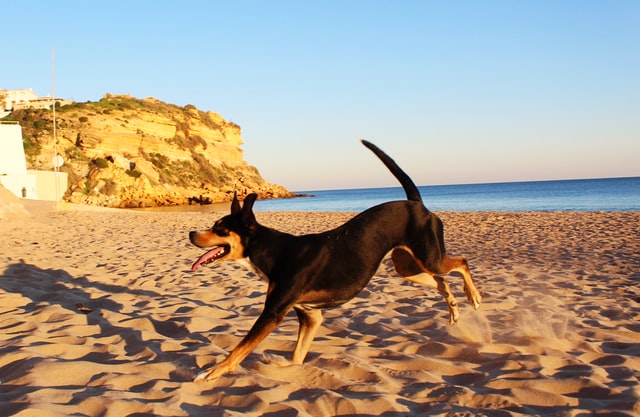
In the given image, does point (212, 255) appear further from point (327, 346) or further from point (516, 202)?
point (516, 202)

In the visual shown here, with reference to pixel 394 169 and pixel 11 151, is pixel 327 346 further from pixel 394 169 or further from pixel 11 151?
pixel 11 151

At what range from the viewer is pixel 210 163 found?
72438mm

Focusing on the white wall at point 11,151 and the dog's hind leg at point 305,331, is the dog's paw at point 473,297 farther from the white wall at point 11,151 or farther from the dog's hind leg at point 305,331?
the white wall at point 11,151

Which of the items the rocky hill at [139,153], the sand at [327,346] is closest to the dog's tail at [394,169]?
the sand at [327,346]

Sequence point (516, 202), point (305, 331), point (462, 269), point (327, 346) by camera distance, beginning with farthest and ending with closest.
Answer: point (516, 202) → point (462, 269) → point (327, 346) → point (305, 331)

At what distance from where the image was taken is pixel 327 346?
4.25m

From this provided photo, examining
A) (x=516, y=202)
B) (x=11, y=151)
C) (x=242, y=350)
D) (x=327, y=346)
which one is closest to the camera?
(x=242, y=350)

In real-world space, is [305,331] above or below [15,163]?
below

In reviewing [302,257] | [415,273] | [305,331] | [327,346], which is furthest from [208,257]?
[415,273]

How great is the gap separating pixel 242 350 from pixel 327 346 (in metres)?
1.08

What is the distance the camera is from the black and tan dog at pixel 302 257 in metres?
3.46

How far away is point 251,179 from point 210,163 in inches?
326

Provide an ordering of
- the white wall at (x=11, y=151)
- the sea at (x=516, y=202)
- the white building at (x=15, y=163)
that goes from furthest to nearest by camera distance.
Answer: the sea at (x=516, y=202)
the white wall at (x=11, y=151)
the white building at (x=15, y=163)

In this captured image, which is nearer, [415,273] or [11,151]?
[415,273]
